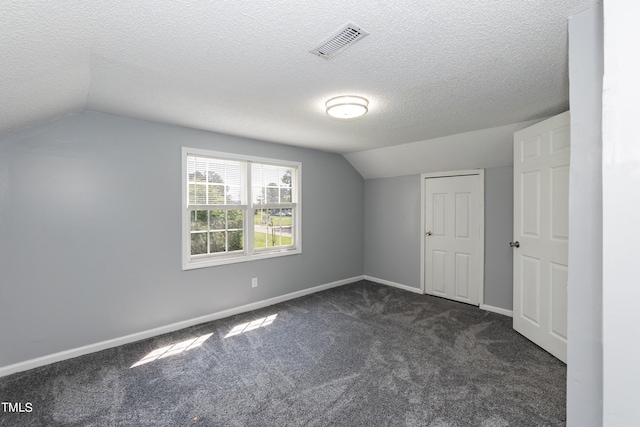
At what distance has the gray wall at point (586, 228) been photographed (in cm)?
119

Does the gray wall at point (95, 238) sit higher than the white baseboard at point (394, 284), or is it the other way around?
the gray wall at point (95, 238)

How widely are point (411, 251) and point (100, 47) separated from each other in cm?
441

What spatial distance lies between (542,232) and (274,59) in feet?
9.27

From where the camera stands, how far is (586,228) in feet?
4.07

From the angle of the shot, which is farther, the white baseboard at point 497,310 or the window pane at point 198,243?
the white baseboard at point 497,310

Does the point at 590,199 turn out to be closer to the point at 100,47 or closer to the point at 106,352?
the point at 100,47

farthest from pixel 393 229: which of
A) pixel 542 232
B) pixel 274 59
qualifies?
pixel 274 59

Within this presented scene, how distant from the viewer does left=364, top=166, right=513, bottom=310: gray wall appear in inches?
Answer: 147

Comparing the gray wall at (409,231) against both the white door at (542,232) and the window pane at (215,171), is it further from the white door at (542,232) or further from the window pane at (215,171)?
the window pane at (215,171)

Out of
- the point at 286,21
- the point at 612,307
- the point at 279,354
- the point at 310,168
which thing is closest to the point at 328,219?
the point at 310,168

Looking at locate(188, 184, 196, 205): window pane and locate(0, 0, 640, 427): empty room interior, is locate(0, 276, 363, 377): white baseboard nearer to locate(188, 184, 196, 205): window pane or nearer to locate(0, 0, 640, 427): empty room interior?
locate(0, 0, 640, 427): empty room interior

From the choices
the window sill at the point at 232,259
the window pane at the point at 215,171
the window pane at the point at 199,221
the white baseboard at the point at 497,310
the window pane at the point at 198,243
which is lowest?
the white baseboard at the point at 497,310

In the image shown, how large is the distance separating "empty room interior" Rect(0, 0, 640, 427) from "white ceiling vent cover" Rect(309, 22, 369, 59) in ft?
A: 0.04

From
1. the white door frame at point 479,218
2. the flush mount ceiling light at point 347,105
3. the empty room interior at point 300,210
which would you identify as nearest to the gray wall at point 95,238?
the empty room interior at point 300,210
